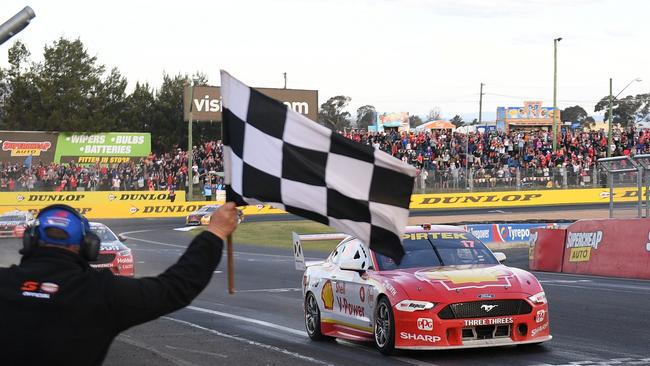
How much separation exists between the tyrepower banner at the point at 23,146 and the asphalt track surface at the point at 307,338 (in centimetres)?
5082

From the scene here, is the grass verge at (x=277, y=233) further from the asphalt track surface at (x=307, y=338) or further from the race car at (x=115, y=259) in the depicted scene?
the asphalt track surface at (x=307, y=338)

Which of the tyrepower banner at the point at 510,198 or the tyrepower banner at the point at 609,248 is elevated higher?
the tyrepower banner at the point at 510,198

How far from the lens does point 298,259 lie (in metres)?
14.4

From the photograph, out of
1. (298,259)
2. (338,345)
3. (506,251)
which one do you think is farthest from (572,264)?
(338,345)

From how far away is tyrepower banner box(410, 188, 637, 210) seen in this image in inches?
2068

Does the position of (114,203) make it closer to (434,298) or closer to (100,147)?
(100,147)

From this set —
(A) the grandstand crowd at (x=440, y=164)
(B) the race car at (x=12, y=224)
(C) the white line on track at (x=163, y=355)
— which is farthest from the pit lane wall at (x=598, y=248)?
(A) the grandstand crowd at (x=440, y=164)

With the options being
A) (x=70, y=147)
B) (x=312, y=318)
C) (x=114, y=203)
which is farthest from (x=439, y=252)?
(x=70, y=147)

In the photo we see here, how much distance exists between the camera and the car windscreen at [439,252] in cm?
1185

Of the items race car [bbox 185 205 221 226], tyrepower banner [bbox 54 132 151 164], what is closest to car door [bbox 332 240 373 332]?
race car [bbox 185 205 221 226]

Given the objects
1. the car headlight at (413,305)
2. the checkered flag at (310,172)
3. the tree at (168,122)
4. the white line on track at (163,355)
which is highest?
the tree at (168,122)

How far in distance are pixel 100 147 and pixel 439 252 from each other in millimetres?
64581

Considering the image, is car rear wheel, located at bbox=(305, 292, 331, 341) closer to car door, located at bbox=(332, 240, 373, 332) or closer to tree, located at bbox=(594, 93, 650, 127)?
car door, located at bbox=(332, 240, 373, 332)

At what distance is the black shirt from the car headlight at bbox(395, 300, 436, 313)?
7.16 m
